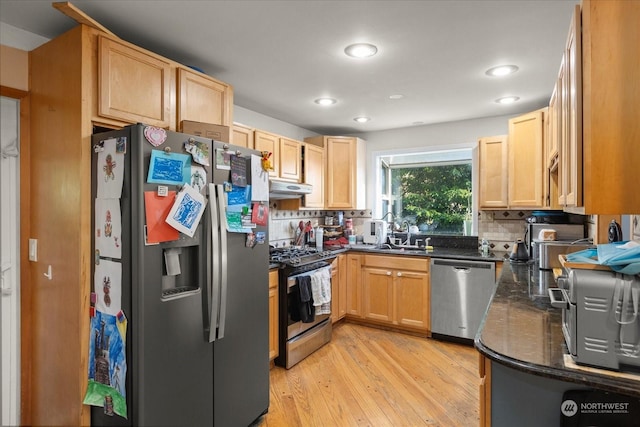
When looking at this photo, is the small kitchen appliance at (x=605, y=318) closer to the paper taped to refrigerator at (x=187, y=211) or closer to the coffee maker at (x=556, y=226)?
the paper taped to refrigerator at (x=187, y=211)

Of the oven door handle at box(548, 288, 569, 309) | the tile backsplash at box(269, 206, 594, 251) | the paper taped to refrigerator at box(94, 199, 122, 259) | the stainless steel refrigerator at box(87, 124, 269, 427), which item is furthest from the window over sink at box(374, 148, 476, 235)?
the paper taped to refrigerator at box(94, 199, 122, 259)

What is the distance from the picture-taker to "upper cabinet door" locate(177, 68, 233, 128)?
2256 mm

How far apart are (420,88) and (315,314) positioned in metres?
2.20

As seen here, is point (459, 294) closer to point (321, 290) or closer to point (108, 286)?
point (321, 290)

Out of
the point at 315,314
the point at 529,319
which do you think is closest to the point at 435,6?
the point at 529,319

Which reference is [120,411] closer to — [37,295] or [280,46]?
[37,295]

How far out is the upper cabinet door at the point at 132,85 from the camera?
184cm

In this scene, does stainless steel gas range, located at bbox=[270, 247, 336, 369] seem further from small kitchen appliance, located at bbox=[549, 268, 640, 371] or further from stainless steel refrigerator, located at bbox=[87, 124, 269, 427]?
small kitchen appliance, located at bbox=[549, 268, 640, 371]

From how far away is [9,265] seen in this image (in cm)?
208

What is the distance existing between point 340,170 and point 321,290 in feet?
5.71

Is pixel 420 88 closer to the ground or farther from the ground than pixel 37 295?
farther from the ground

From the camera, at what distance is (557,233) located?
305 centimetres

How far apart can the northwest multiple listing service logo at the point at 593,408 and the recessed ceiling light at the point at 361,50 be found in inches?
82.0

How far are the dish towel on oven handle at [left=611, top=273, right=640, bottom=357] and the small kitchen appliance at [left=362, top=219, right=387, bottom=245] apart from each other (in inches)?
133
